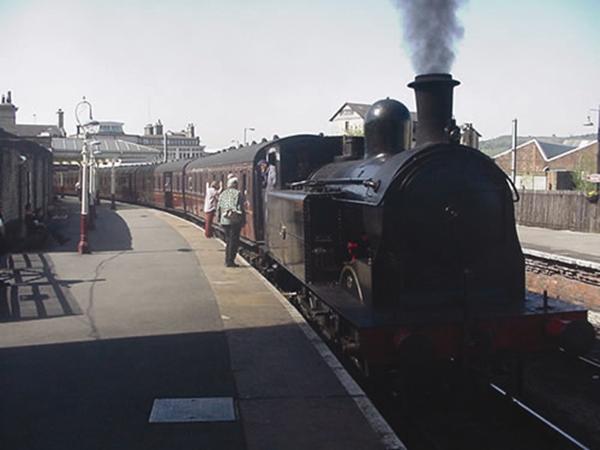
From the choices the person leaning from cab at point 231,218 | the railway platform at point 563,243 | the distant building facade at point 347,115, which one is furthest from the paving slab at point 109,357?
the distant building facade at point 347,115

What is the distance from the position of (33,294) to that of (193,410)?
5.73 m

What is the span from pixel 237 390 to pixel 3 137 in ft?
37.5

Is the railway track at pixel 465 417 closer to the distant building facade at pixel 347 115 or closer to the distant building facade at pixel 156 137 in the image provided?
the distant building facade at pixel 347 115

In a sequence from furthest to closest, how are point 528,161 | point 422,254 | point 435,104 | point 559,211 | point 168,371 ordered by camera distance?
1. point 528,161
2. point 559,211
3. point 435,104
4. point 422,254
5. point 168,371

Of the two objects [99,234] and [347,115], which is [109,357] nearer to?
[99,234]

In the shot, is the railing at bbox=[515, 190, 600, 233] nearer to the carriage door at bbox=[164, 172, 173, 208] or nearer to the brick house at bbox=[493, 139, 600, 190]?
the carriage door at bbox=[164, 172, 173, 208]

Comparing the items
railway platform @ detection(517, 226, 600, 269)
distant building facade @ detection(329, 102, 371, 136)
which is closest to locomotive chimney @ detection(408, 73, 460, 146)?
railway platform @ detection(517, 226, 600, 269)

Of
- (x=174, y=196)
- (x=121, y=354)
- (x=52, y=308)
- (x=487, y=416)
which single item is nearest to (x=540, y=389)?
(x=487, y=416)

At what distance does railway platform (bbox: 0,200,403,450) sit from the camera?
16.1 ft

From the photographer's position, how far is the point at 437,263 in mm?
6562

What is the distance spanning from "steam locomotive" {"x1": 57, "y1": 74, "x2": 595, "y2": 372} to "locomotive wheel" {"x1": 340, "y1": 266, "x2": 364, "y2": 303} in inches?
0.4

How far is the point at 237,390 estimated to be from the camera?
231 inches

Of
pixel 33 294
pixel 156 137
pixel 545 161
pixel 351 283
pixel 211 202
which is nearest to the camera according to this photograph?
pixel 351 283

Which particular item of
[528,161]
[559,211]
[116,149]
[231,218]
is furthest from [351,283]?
[116,149]
